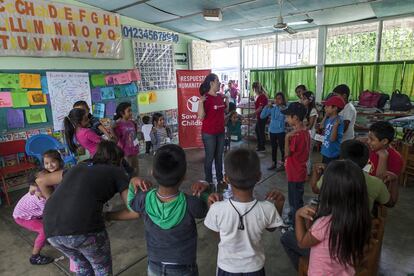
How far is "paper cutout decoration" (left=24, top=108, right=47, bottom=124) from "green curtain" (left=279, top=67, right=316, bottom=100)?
16.9ft

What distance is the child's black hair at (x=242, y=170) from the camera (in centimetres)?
115

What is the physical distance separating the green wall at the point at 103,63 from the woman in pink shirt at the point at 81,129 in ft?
6.58

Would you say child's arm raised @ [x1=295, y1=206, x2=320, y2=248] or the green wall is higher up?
the green wall

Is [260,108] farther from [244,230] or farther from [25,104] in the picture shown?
[244,230]

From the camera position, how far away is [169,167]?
1.20 meters

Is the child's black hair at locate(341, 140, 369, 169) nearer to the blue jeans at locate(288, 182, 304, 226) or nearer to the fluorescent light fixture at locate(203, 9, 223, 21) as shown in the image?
the blue jeans at locate(288, 182, 304, 226)

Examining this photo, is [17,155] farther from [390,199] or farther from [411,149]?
[411,149]

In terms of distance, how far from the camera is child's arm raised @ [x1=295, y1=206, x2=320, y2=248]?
3.95ft

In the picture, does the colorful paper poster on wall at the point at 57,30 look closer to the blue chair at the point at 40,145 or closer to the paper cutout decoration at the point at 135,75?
the paper cutout decoration at the point at 135,75

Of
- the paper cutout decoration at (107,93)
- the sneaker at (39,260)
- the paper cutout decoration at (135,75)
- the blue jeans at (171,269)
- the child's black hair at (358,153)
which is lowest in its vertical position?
the sneaker at (39,260)

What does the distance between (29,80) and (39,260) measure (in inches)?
110

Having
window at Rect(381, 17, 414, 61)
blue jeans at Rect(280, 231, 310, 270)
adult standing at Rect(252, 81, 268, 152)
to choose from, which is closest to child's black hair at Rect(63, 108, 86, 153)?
blue jeans at Rect(280, 231, 310, 270)

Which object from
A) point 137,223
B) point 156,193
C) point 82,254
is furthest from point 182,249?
point 137,223

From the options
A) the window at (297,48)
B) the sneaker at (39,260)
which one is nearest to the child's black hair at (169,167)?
the sneaker at (39,260)
